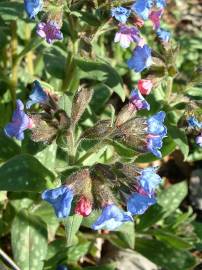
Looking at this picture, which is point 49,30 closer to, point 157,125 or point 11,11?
point 11,11

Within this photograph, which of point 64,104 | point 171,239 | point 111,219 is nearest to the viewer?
point 111,219

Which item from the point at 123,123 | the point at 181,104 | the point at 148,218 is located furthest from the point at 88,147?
the point at 148,218

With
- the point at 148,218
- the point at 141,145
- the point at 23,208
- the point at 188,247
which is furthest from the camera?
the point at 148,218

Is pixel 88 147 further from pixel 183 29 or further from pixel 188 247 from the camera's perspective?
pixel 183 29

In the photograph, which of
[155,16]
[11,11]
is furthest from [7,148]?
[155,16]

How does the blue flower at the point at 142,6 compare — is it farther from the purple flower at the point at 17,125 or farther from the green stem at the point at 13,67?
the green stem at the point at 13,67

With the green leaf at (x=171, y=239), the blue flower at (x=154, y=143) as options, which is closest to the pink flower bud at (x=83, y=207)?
the blue flower at (x=154, y=143)
